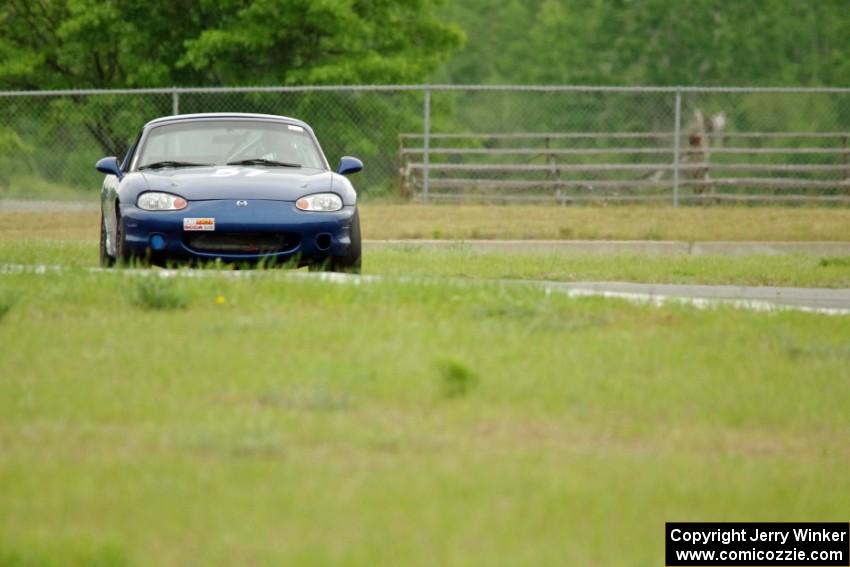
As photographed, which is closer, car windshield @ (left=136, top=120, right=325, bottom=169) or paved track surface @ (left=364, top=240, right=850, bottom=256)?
car windshield @ (left=136, top=120, right=325, bottom=169)

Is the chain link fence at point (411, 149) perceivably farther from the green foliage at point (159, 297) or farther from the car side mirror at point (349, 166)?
the green foliage at point (159, 297)

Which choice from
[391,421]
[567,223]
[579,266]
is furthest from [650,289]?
[567,223]

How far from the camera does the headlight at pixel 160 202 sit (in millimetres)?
11430

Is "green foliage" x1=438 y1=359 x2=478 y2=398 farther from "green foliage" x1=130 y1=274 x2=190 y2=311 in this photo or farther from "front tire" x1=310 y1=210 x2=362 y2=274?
"front tire" x1=310 y1=210 x2=362 y2=274

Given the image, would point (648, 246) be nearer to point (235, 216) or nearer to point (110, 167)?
point (110, 167)

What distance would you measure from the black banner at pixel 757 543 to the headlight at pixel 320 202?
6839 millimetres

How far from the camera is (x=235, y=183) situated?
11.6 meters

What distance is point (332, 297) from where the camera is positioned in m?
8.99

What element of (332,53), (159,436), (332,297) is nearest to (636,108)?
(332,53)

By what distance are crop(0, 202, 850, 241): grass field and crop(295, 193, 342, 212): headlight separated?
8292 mm

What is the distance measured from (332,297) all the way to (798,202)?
845 inches

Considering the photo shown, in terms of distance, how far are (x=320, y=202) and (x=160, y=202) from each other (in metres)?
1.17

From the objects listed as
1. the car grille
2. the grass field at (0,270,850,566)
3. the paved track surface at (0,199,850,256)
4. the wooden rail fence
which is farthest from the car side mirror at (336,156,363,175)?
the wooden rail fence

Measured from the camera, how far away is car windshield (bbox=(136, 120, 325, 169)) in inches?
499
